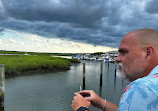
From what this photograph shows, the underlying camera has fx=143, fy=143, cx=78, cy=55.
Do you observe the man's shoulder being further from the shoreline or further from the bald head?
the shoreline

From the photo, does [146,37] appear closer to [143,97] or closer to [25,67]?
[143,97]

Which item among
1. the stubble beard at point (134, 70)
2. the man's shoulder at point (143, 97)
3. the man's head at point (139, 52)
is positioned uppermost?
the man's head at point (139, 52)

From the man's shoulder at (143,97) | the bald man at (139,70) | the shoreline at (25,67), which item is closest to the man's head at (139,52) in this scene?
the bald man at (139,70)

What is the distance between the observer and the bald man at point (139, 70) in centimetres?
76

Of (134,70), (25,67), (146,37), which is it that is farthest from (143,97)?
(25,67)

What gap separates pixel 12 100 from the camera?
11328 millimetres

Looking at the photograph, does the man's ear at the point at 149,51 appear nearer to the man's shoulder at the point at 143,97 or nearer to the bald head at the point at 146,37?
the bald head at the point at 146,37

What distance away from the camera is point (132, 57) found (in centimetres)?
108

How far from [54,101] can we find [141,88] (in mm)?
11666

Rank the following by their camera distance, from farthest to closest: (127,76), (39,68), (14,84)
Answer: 1. (39,68)
2. (14,84)
3. (127,76)

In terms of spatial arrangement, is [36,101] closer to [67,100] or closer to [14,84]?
[67,100]

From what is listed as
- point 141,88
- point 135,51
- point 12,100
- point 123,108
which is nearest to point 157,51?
point 135,51

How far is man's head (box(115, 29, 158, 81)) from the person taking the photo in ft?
3.39

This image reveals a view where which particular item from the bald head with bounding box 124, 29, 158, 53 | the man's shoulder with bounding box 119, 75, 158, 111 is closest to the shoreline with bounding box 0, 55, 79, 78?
the bald head with bounding box 124, 29, 158, 53
